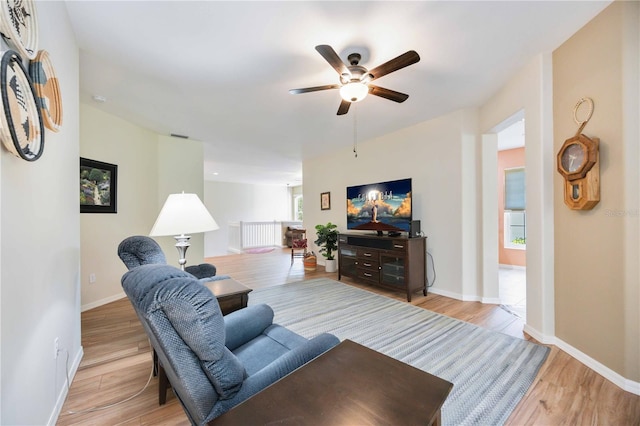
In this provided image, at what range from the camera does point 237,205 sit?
30.9 feet

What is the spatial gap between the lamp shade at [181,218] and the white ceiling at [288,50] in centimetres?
123

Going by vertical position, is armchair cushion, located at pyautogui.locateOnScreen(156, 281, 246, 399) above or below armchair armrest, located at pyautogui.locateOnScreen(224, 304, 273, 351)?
above

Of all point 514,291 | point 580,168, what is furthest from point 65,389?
point 514,291

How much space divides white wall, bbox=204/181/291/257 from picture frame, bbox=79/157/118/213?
14.7 feet

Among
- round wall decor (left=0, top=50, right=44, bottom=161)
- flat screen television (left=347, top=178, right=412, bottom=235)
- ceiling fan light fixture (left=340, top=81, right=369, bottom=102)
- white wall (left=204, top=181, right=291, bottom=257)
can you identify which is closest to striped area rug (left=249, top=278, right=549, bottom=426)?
flat screen television (left=347, top=178, right=412, bottom=235)

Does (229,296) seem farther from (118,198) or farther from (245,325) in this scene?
(118,198)

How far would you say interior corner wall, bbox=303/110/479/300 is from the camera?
134 inches

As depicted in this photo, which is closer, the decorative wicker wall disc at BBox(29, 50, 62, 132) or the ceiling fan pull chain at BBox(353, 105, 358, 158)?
the decorative wicker wall disc at BBox(29, 50, 62, 132)

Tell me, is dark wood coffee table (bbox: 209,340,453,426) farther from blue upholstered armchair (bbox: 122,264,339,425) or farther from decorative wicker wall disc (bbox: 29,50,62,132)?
decorative wicker wall disc (bbox: 29,50,62,132)

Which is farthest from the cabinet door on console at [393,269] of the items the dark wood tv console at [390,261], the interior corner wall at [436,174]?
the interior corner wall at [436,174]

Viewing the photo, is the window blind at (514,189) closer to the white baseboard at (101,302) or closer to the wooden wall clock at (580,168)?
the wooden wall clock at (580,168)

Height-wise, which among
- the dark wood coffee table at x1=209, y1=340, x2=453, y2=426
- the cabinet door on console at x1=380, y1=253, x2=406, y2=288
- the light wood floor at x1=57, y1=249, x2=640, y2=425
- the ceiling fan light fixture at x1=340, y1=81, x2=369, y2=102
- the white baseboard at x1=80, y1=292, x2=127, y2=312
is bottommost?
the light wood floor at x1=57, y1=249, x2=640, y2=425

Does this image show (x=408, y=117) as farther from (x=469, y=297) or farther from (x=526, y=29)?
(x=469, y=297)

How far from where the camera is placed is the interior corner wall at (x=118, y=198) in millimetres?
3188
